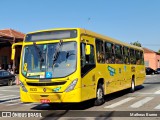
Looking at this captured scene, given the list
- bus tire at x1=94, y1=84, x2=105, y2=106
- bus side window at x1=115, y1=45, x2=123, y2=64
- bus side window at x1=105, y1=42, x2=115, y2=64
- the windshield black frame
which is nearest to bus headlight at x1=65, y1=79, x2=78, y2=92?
the windshield black frame

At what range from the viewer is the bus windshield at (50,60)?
1168cm

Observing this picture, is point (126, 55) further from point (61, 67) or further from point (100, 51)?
point (61, 67)

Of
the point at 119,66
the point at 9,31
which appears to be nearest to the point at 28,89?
the point at 119,66

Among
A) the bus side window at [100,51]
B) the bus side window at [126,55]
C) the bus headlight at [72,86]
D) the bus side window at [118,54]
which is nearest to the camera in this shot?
the bus headlight at [72,86]

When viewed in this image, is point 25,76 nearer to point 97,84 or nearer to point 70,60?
point 70,60

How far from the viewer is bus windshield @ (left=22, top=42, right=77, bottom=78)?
11.7 metres

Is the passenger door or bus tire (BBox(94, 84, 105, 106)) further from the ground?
the passenger door

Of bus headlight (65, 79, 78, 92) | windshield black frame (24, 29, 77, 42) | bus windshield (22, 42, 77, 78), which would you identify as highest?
windshield black frame (24, 29, 77, 42)

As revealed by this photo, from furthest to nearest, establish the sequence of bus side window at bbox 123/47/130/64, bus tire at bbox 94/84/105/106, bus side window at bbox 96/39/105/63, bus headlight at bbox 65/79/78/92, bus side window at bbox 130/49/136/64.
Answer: bus side window at bbox 130/49/136/64 < bus side window at bbox 123/47/130/64 < bus side window at bbox 96/39/105/63 < bus tire at bbox 94/84/105/106 < bus headlight at bbox 65/79/78/92

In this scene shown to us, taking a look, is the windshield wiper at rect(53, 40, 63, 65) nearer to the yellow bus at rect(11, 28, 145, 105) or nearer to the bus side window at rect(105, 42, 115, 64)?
the yellow bus at rect(11, 28, 145, 105)

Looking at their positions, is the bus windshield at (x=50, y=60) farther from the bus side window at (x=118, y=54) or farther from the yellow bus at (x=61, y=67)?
the bus side window at (x=118, y=54)

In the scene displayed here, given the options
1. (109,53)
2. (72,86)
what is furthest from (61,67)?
(109,53)

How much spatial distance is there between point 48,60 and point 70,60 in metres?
0.79

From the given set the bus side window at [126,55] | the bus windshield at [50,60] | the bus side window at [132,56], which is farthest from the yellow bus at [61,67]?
the bus side window at [132,56]
